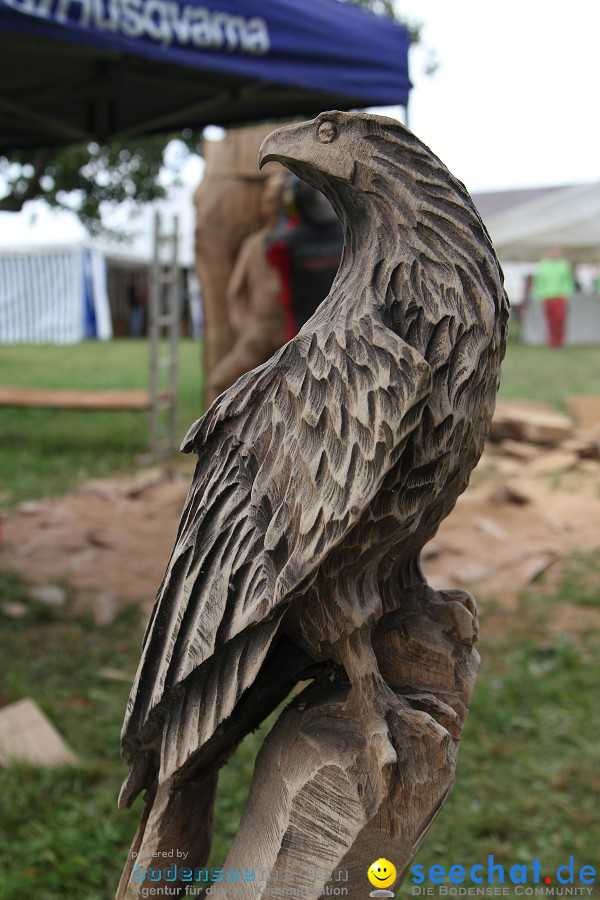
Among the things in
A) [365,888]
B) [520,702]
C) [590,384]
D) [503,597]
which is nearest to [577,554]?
[503,597]

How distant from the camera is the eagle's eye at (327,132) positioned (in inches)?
40.0

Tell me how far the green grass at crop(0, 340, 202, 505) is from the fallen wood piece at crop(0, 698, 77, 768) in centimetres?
272

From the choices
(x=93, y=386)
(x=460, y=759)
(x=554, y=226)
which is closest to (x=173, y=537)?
(x=460, y=759)

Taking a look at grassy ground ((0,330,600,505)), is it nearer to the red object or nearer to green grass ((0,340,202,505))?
green grass ((0,340,202,505))

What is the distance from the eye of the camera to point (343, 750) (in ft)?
3.45

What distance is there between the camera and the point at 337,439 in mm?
975

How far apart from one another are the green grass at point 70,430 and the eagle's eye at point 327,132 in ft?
15.3

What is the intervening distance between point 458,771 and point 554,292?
43.7ft

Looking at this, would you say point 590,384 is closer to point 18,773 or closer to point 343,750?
point 18,773

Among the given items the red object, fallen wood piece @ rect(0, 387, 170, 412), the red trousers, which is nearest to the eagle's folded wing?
the red object

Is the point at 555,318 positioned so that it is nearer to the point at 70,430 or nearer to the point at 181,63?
the point at 70,430

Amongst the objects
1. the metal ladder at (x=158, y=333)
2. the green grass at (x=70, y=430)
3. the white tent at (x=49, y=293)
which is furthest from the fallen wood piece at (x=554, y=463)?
the white tent at (x=49, y=293)

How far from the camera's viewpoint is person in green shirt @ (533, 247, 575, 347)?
47.3ft

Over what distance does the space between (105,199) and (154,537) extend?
609 cm
